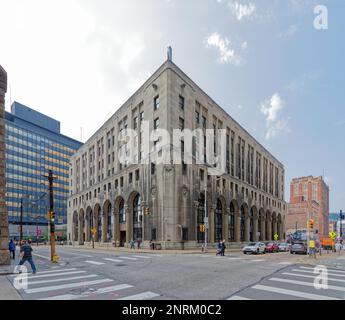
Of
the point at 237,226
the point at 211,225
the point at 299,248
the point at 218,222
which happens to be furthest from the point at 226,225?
the point at 299,248

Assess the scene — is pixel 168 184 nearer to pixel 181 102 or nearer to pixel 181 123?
pixel 181 123

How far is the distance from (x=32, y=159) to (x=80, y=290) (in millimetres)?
128663

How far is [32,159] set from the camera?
417ft

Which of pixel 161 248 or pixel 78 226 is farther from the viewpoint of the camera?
pixel 78 226

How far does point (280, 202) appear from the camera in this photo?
10175 centimetres

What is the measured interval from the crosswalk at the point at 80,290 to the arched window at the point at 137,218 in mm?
37552

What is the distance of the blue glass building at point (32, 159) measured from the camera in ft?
388

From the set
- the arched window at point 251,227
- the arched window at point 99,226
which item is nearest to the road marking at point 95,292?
the arched window at point 99,226

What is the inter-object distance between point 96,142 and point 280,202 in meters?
64.0

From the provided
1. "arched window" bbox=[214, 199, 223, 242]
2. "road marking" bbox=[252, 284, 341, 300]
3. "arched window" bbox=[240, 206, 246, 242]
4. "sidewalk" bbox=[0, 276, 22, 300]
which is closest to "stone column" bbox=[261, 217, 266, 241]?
"arched window" bbox=[240, 206, 246, 242]

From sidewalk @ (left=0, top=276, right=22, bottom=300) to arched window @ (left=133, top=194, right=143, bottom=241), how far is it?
38.0 metres

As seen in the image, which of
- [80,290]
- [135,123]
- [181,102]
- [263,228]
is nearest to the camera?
[80,290]
